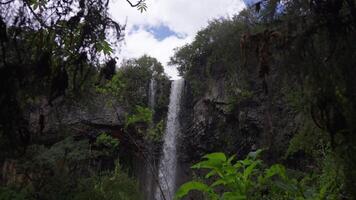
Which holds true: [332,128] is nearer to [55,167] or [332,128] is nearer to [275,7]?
[275,7]

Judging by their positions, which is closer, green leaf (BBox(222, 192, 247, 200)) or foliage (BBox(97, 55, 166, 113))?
green leaf (BBox(222, 192, 247, 200))

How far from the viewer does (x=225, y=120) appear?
1783cm

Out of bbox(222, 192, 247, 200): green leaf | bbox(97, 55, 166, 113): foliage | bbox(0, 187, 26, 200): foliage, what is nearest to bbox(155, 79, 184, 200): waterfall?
bbox(97, 55, 166, 113): foliage

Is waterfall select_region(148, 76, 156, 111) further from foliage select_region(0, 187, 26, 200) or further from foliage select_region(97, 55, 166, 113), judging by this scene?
foliage select_region(0, 187, 26, 200)

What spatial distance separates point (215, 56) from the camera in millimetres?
19281

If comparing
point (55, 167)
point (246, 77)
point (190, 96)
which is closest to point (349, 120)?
point (55, 167)

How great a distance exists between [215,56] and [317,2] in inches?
653

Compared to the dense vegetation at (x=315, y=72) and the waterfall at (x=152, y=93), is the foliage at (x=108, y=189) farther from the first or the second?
the waterfall at (x=152, y=93)

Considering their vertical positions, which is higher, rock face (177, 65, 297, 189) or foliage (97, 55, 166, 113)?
foliage (97, 55, 166, 113)

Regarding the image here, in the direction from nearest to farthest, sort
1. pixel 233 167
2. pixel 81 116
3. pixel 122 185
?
pixel 233 167 → pixel 122 185 → pixel 81 116

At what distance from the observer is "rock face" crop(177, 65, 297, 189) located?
16.1 metres

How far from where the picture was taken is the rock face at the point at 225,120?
52.7ft

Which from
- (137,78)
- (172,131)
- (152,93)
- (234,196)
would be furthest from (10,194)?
(137,78)

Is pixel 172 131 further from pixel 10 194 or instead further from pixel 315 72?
pixel 315 72
